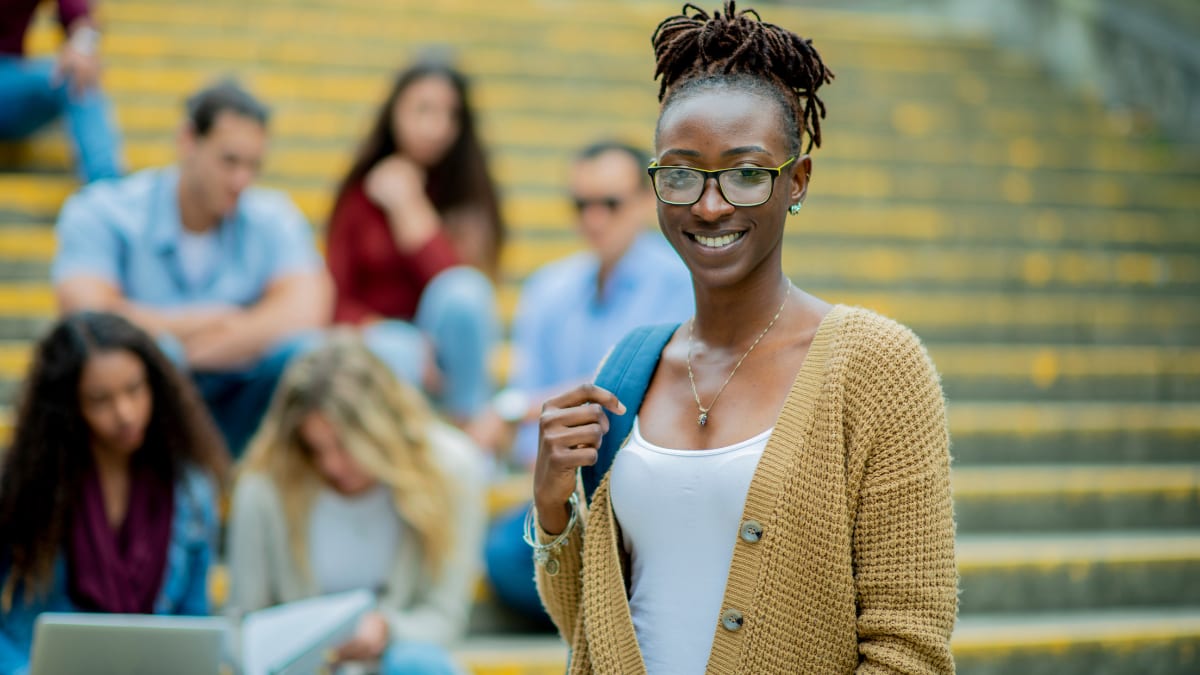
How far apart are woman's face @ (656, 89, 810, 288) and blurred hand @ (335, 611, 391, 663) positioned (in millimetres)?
1789

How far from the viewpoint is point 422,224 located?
4.62 meters

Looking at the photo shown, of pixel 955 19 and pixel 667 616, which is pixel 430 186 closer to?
pixel 667 616

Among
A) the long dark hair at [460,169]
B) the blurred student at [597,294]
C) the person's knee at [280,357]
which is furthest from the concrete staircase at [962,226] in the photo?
the person's knee at [280,357]

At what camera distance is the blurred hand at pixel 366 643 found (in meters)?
3.18

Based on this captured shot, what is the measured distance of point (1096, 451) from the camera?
4996mm

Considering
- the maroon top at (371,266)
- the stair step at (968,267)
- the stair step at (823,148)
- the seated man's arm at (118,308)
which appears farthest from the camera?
the stair step at (823,148)

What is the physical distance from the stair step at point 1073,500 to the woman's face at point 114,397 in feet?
8.71

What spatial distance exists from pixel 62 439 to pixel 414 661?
1007 millimetres

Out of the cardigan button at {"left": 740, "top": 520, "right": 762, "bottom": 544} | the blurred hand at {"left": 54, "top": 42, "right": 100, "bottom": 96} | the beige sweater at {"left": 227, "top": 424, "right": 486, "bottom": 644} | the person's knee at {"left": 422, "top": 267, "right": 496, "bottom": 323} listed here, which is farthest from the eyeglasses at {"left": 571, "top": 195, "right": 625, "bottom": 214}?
the cardigan button at {"left": 740, "top": 520, "right": 762, "bottom": 544}

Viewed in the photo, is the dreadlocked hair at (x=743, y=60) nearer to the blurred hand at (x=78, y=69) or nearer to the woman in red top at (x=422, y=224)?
the woman in red top at (x=422, y=224)

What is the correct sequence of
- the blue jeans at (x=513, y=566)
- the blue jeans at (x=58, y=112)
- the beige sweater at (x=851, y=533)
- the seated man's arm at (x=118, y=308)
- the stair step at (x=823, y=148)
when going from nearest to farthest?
the beige sweater at (x=851, y=533) < the blue jeans at (x=513, y=566) < the seated man's arm at (x=118, y=308) < the blue jeans at (x=58, y=112) < the stair step at (x=823, y=148)

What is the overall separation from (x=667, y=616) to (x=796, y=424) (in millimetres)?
309

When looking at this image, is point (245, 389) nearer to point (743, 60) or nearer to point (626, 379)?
point (626, 379)

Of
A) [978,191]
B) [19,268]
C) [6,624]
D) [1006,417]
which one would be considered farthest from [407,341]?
[978,191]
